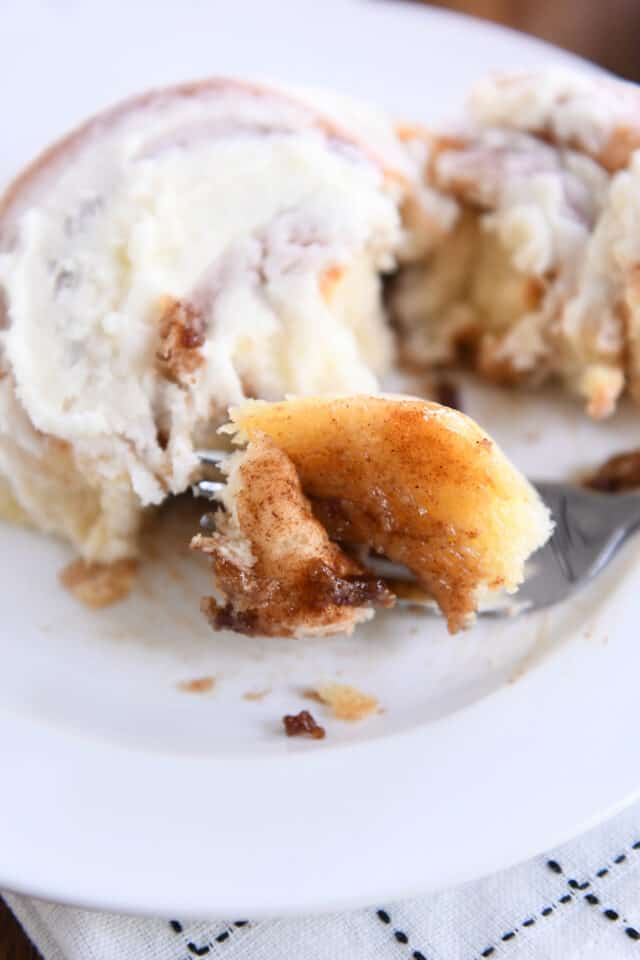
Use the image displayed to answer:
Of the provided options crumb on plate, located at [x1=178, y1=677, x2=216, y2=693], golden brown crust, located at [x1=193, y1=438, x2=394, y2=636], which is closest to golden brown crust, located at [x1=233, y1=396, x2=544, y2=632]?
golden brown crust, located at [x1=193, y1=438, x2=394, y2=636]

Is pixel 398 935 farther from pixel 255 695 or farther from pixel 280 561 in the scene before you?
pixel 280 561

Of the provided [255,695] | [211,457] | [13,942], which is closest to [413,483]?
[211,457]

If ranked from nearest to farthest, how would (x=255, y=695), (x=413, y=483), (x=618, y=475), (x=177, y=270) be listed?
(x=413, y=483) → (x=255, y=695) → (x=177, y=270) → (x=618, y=475)

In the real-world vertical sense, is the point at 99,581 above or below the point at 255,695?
above

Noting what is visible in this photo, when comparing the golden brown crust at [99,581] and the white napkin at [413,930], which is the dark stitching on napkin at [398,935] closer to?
the white napkin at [413,930]

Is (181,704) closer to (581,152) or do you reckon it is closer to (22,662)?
(22,662)

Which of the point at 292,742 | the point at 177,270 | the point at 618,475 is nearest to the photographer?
the point at 292,742

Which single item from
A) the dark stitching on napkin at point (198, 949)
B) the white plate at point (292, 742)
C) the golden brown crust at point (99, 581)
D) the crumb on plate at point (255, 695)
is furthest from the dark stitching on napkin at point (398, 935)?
the golden brown crust at point (99, 581)
